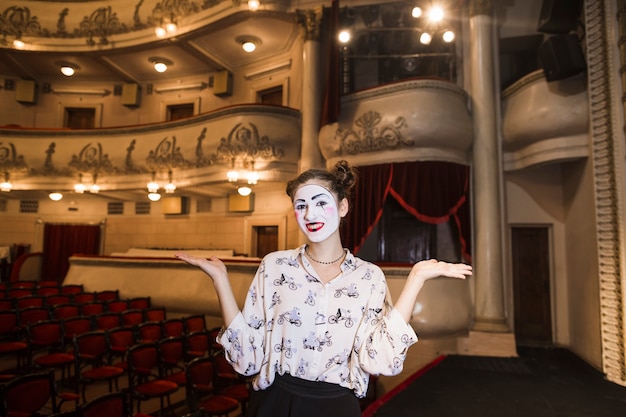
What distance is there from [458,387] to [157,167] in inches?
293

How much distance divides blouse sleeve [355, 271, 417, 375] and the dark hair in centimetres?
50

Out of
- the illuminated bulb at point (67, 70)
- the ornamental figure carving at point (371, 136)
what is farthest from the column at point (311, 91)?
the illuminated bulb at point (67, 70)

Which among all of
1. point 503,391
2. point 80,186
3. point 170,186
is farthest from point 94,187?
point 503,391

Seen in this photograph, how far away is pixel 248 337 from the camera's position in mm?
1409

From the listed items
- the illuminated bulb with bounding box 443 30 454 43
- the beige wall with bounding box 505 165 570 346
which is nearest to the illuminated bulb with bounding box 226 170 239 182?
the illuminated bulb with bounding box 443 30 454 43

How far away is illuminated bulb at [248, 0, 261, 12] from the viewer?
7871mm

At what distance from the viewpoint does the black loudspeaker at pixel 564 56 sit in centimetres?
543

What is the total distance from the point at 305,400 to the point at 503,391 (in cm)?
382

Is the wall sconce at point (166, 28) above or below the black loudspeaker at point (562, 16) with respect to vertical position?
above

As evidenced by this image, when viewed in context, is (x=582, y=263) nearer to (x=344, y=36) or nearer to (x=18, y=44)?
(x=344, y=36)

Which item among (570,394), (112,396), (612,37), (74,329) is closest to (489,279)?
(570,394)

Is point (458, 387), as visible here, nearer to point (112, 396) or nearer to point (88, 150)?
point (112, 396)

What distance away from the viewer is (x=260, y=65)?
10305 millimetres

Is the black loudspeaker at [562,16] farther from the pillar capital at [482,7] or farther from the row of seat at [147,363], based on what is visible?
the row of seat at [147,363]
